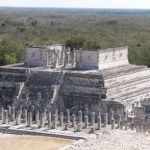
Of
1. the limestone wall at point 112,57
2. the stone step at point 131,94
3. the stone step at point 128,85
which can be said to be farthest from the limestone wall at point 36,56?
the stone step at point 131,94

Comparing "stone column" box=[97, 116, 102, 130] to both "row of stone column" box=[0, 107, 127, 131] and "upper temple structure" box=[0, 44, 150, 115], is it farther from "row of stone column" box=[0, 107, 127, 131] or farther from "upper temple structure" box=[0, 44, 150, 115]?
"upper temple structure" box=[0, 44, 150, 115]

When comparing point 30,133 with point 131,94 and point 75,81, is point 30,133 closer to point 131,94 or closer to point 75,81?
point 75,81

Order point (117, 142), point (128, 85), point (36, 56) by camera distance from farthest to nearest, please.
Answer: point (36, 56)
point (128, 85)
point (117, 142)

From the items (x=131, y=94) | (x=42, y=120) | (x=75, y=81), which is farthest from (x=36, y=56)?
(x=42, y=120)

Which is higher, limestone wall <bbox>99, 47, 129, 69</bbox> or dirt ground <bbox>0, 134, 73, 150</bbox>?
limestone wall <bbox>99, 47, 129, 69</bbox>

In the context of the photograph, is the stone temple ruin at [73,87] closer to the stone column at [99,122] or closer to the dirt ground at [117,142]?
the stone column at [99,122]

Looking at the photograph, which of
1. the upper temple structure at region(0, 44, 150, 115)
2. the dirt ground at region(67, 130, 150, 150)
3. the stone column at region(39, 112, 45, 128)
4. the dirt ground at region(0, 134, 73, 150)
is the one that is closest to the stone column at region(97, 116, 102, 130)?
the dirt ground at region(67, 130, 150, 150)

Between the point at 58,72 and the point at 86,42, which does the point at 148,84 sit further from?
the point at 86,42
